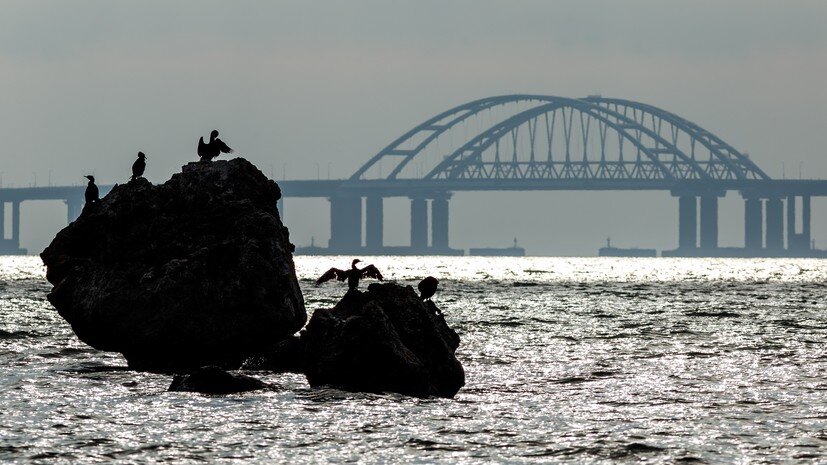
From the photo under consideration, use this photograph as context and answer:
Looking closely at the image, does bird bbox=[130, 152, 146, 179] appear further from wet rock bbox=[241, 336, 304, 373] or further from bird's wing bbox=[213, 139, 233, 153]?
wet rock bbox=[241, 336, 304, 373]

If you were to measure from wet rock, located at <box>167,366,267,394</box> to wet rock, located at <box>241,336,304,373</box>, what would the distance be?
2.95 meters

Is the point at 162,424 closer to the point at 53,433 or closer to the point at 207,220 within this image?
the point at 53,433

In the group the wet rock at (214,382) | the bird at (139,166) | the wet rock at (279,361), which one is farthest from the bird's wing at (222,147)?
the wet rock at (214,382)

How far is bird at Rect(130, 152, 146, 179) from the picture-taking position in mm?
29944

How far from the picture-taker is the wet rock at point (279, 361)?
26938 mm

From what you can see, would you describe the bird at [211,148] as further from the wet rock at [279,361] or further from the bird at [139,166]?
the wet rock at [279,361]

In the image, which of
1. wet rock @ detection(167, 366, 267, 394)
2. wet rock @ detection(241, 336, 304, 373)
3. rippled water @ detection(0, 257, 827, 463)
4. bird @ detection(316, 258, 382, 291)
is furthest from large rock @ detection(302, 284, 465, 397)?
bird @ detection(316, 258, 382, 291)

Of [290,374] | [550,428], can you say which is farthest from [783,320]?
[550,428]

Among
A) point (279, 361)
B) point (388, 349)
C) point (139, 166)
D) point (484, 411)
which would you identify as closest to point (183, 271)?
point (279, 361)

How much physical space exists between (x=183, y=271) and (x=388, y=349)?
447 cm

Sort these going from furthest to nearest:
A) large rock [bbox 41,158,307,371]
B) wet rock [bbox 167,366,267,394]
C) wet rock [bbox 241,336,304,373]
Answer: wet rock [bbox 241,336,304,373], large rock [bbox 41,158,307,371], wet rock [bbox 167,366,267,394]

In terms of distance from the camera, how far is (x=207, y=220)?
26422 mm

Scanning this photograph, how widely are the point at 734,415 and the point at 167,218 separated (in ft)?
35.2

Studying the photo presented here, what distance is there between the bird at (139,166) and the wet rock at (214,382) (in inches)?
276
